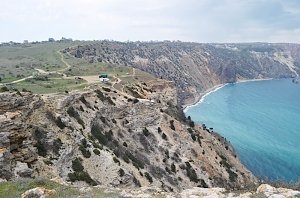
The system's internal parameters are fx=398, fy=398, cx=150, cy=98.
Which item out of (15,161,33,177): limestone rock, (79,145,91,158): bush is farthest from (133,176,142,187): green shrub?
(15,161,33,177): limestone rock

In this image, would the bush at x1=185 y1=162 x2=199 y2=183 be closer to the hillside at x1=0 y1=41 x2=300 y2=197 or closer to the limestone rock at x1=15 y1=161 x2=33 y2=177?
the hillside at x1=0 y1=41 x2=300 y2=197

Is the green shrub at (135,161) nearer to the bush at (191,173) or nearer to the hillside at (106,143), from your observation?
the hillside at (106,143)

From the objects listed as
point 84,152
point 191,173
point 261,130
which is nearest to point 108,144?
point 84,152

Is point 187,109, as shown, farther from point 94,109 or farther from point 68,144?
point 68,144

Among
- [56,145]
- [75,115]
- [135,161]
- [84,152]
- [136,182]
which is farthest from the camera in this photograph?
[135,161]

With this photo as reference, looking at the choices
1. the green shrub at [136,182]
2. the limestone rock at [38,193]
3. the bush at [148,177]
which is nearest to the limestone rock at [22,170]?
the limestone rock at [38,193]

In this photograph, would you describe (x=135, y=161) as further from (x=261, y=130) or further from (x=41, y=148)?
(x=261, y=130)

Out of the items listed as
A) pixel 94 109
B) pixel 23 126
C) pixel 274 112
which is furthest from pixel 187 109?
pixel 23 126
